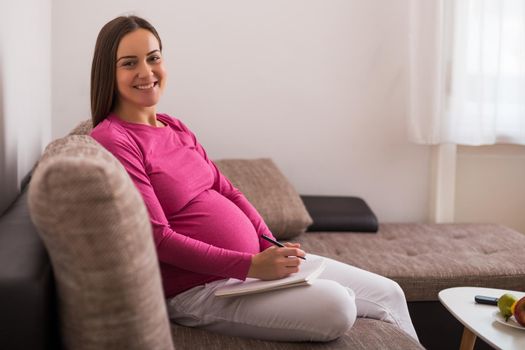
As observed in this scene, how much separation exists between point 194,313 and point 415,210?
6.34 feet

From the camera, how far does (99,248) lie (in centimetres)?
104

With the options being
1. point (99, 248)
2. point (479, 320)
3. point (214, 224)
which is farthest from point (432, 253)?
point (99, 248)

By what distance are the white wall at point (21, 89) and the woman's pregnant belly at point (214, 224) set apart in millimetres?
438

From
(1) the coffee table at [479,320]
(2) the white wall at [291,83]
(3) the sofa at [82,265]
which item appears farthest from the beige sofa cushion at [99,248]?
(2) the white wall at [291,83]

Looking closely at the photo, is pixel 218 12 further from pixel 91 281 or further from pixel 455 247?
pixel 91 281

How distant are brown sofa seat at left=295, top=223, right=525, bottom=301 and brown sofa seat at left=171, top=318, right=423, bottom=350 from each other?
734 mm

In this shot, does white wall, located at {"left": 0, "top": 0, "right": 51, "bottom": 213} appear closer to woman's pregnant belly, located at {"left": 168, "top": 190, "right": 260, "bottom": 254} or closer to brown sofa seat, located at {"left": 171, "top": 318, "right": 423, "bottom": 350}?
woman's pregnant belly, located at {"left": 168, "top": 190, "right": 260, "bottom": 254}

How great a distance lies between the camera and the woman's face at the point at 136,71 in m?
1.76

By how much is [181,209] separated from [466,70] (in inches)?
72.8

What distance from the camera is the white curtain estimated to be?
312 centimetres

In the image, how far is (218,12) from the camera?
10.2ft

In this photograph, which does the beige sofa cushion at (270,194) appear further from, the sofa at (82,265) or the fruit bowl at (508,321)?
the sofa at (82,265)

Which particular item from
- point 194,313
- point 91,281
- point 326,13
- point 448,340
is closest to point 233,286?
point 194,313

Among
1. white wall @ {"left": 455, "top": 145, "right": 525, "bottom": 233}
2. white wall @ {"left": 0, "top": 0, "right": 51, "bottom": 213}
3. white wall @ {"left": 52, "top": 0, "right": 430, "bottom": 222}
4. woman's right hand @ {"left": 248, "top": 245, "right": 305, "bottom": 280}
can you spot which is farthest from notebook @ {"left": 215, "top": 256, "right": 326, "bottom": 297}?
white wall @ {"left": 455, "top": 145, "right": 525, "bottom": 233}
